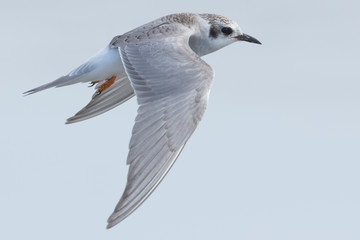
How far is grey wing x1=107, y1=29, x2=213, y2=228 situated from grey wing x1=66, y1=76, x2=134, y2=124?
1.27 meters

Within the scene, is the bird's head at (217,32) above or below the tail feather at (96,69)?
below

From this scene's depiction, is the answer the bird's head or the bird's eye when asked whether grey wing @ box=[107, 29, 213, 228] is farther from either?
the bird's eye

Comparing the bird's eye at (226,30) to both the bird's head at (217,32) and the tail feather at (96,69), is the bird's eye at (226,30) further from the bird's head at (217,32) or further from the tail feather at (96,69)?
the tail feather at (96,69)

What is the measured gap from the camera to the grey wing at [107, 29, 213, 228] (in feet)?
34.9

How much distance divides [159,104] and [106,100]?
265 cm

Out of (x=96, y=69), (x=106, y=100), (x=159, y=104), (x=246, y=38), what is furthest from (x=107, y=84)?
(x=159, y=104)

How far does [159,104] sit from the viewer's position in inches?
460

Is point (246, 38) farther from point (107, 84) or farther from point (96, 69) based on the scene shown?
point (96, 69)

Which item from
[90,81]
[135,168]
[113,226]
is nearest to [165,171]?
[135,168]

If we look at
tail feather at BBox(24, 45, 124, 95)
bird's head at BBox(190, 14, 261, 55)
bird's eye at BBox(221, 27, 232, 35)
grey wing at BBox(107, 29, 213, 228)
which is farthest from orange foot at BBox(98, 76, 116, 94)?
bird's eye at BBox(221, 27, 232, 35)

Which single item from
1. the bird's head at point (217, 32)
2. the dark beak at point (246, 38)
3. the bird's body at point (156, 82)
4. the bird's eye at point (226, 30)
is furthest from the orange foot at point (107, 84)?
the dark beak at point (246, 38)

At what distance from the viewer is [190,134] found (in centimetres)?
1138

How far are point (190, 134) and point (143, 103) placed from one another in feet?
2.44

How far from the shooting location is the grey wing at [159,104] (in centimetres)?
1065
